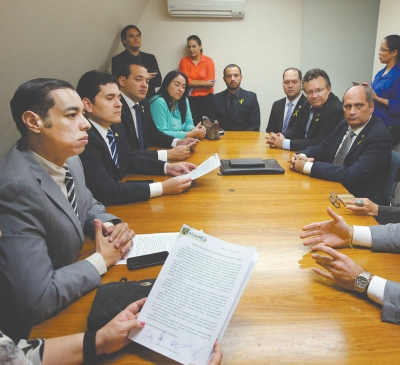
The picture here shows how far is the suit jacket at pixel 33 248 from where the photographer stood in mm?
952

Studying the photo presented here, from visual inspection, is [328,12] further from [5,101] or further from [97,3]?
[5,101]

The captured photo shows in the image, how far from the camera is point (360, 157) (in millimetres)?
2117

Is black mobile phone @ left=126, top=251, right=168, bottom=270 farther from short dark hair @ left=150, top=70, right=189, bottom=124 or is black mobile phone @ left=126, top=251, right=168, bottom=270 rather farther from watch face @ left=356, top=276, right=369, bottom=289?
short dark hair @ left=150, top=70, right=189, bottom=124

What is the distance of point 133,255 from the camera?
50.3 inches

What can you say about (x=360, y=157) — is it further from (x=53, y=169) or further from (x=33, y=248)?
(x=33, y=248)

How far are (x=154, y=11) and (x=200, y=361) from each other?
538 centimetres

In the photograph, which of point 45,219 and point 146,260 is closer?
point 45,219

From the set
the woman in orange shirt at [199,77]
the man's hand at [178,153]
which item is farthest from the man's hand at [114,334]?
the woman in orange shirt at [199,77]

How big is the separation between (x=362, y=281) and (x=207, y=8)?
4.99 meters

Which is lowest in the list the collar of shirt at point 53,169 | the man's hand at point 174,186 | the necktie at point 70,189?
the man's hand at point 174,186

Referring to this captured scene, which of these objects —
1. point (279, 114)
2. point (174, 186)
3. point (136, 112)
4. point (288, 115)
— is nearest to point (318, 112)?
point (288, 115)

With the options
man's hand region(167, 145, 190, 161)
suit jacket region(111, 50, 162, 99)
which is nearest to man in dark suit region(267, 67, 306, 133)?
man's hand region(167, 145, 190, 161)

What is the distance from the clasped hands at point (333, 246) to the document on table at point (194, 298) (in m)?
0.38
